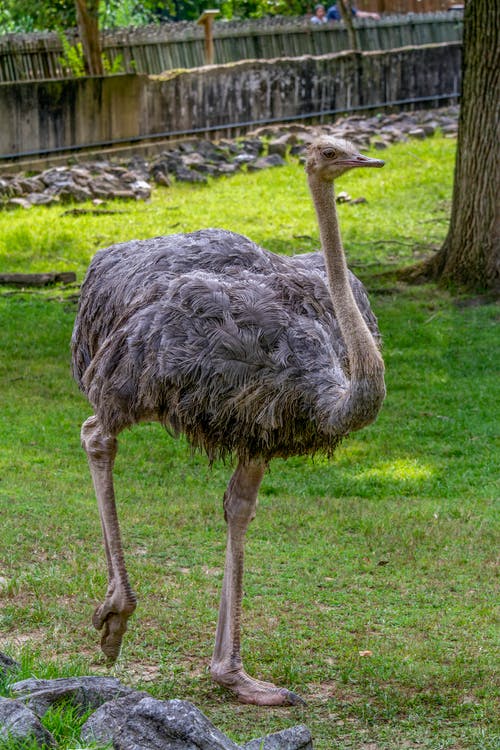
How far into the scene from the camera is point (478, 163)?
37.7 feet

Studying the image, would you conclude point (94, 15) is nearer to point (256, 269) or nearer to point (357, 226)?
point (357, 226)

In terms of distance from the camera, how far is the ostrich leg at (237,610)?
4805 mm

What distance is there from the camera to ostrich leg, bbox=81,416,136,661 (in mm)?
4887

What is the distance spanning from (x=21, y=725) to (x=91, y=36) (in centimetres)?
→ 1754

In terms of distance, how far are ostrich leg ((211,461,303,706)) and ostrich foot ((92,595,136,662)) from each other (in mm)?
399

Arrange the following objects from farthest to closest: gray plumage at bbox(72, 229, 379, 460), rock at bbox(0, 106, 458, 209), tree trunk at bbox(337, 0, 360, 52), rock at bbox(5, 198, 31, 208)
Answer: tree trunk at bbox(337, 0, 360, 52)
rock at bbox(0, 106, 458, 209)
rock at bbox(5, 198, 31, 208)
gray plumage at bbox(72, 229, 379, 460)

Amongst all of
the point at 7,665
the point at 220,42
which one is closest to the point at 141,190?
the point at 220,42

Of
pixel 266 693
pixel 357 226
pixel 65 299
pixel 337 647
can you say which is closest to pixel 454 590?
pixel 337 647

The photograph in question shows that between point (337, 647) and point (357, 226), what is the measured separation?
999cm

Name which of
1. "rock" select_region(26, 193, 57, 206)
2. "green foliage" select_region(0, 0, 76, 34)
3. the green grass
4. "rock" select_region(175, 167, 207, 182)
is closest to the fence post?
"green foliage" select_region(0, 0, 76, 34)

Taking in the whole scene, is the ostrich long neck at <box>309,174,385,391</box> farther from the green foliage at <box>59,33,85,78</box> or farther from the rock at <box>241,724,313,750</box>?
the green foliage at <box>59,33,85,78</box>

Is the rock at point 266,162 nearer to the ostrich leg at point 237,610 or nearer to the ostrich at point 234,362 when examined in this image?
the ostrich at point 234,362

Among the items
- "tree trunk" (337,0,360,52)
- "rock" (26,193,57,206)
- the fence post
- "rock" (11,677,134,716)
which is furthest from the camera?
"tree trunk" (337,0,360,52)

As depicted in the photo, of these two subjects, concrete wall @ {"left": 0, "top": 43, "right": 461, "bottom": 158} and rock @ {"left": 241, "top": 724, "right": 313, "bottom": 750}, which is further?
concrete wall @ {"left": 0, "top": 43, "right": 461, "bottom": 158}
